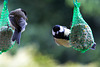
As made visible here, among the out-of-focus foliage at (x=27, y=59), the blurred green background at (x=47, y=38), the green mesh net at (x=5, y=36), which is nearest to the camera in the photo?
the green mesh net at (x=5, y=36)

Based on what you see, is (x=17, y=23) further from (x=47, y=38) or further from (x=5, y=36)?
(x=47, y=38)

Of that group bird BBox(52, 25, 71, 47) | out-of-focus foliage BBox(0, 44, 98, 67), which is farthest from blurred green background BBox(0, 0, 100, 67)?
bird BBox(52, 25, 71, 47)

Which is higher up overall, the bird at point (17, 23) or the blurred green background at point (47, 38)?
the bird at point (17, 23)

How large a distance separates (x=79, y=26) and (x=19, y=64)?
9.18 ft

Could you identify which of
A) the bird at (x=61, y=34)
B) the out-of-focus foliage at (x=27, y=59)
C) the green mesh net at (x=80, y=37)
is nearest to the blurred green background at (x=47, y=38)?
the out-of-focus foliage at (x=27, y=59)

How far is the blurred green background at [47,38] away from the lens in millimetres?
4766

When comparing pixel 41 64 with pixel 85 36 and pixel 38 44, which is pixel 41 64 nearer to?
pixel 38 44

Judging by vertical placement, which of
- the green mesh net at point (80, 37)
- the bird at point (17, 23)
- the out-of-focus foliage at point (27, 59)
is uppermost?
the bird at point (17, 23)

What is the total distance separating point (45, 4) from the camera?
577cm

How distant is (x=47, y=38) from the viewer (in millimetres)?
5285

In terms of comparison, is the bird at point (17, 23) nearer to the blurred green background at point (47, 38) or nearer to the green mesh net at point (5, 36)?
the green mesh net at point (5, 36)

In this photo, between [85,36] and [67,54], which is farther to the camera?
[67,54]

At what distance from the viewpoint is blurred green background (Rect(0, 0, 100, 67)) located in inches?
188

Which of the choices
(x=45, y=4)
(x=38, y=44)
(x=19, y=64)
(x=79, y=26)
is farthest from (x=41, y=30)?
(x=79, y=26)
